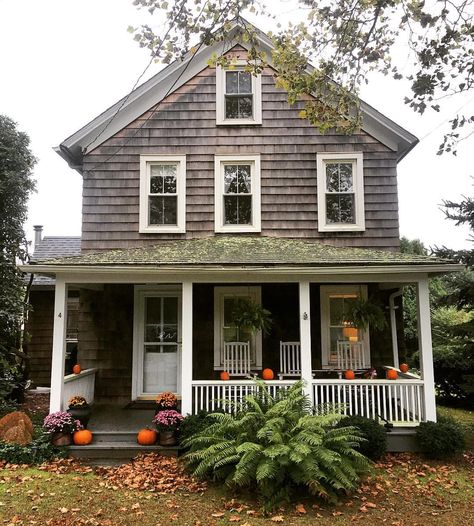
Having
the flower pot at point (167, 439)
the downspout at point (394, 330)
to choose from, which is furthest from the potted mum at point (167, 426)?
the downspout at point (394, 330)

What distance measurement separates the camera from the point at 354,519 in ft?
16.7

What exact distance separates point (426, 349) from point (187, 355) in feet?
12.7

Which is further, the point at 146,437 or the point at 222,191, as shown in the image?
the point at 222,191

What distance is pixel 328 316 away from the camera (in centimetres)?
958

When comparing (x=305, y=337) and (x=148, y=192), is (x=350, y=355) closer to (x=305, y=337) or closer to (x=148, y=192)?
(x=305, y=337)

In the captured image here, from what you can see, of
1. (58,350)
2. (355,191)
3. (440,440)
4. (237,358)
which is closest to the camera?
(440,440)

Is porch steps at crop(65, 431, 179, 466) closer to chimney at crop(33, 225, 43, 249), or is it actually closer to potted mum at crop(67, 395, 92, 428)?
potted mum at crop(67, 395, 92, 428)

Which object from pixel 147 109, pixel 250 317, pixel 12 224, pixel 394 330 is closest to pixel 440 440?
pixel 394 330

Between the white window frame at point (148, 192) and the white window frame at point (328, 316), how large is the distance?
10.6ft

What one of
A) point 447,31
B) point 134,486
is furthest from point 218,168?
point 134,486

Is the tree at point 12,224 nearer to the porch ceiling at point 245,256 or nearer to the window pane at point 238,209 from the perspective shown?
the porch ceiling at point 245,256

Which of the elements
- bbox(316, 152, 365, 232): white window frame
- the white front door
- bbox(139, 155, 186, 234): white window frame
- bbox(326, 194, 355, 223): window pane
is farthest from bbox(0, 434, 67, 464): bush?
bbox(326, 194, 355, 223): window pane

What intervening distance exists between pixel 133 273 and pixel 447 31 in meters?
5.47

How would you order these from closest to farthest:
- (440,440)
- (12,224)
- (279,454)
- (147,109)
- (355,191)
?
(279,454)
(440,440)
(355,191)
(147,109)
(12,224)
